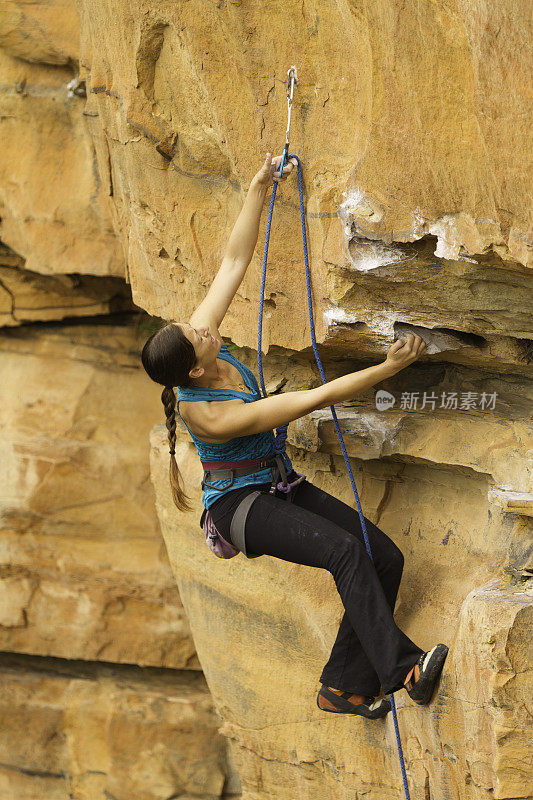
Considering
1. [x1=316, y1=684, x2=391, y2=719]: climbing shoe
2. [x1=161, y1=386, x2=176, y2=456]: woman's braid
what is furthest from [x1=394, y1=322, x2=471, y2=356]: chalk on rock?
[x1=316, y1=684, x2=391, y2=719]: climbing shoe

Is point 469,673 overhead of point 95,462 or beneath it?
overhead

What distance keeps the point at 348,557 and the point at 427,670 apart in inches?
16.7

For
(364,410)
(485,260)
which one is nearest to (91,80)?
(364,410)

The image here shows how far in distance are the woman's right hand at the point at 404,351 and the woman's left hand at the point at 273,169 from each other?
0.67 meters

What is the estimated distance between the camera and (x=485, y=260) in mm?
2537

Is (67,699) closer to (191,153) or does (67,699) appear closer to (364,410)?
(364,410)

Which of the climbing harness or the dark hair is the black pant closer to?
the climbing harness

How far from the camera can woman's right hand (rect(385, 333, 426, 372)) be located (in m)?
2.73

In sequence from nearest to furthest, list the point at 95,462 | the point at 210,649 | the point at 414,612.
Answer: the point at 414,612 < the point at 210,649 < the point at 95,462

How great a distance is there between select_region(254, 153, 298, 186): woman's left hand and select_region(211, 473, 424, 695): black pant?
1021mm

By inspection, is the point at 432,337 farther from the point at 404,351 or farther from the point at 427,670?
the point at 427,670

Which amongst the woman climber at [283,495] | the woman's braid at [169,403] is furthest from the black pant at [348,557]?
the woman's braid at [169,403]

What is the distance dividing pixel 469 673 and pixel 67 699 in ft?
12.0

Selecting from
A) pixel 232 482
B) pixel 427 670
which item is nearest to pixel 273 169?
pixel 232 482
